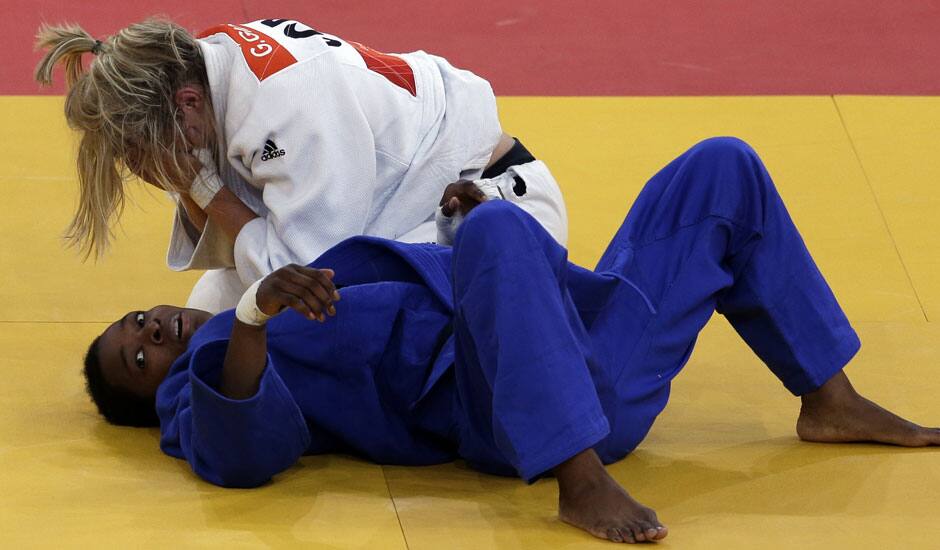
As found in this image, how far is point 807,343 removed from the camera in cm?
287

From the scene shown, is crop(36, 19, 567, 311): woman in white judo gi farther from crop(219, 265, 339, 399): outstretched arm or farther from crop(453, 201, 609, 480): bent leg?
crop(453, 201, 609, 480): bent leg

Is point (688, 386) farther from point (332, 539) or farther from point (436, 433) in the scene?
point (332, 539)

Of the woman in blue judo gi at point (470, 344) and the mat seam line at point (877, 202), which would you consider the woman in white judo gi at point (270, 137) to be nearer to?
the woman in blue judo gi at point (470, 344)

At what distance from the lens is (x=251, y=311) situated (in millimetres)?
2541

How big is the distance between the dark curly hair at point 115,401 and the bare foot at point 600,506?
0.97m

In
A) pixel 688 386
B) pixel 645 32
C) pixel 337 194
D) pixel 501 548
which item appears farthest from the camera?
pixel 645 32

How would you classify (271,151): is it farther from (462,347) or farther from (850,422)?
(850,422)

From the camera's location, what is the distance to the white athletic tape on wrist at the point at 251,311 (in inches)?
99.3

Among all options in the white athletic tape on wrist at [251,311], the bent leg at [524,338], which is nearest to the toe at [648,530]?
the bent leg at [524,338]

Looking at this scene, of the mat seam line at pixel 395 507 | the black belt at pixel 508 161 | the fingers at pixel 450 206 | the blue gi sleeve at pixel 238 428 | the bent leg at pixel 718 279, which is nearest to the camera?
the mat seam line at pixel 395 507

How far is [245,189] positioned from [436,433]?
0.76 m

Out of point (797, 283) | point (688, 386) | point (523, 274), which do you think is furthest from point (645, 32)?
point (523, 274)

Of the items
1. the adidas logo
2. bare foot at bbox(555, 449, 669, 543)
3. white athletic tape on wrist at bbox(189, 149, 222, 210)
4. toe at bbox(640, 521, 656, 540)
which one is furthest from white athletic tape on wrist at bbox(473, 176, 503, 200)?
toe at bbox(640, 521, 656, 540)

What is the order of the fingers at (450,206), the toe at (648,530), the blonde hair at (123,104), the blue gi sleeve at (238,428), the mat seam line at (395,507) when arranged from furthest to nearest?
the blonde hair at (123,104) → the fingers at (450,206) → the blue gi sleeve at (238,428) → the mat seam line at (395,507) → the toe at (648,530)
